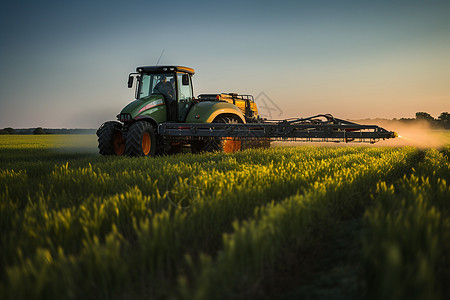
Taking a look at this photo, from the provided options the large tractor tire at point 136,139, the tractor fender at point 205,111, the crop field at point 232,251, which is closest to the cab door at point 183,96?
the tractor fender at point 205,111

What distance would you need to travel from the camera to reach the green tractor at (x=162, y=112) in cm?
948

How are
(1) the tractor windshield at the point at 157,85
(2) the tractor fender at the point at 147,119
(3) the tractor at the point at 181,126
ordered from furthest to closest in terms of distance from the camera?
(1) the tractor windshield at the point at 157,85 < (2) the tractor fender at the point at 147,119 < (3) the tractor at the point at 181,126

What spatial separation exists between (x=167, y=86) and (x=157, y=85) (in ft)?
1.15

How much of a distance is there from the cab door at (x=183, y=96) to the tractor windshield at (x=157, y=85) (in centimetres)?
23

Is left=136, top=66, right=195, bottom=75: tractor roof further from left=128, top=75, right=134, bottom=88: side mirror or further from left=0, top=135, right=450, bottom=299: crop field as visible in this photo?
left=0, top=135, right=450, bottom=299: crop field

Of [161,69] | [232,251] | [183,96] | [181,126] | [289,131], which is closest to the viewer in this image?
[232,251]

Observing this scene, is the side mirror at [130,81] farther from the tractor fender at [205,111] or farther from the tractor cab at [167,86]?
the tractor fender at [205,111]

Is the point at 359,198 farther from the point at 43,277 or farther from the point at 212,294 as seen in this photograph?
the point at 43,277

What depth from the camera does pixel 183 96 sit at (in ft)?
34.9

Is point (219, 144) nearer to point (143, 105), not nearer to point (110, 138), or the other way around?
point (143, 105)

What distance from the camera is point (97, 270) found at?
1.95 m

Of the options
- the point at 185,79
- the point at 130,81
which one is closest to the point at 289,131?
the point at 185,79

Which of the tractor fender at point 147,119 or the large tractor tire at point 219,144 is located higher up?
the tractor fender at point 147,119

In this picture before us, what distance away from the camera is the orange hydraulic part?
10.0 m
